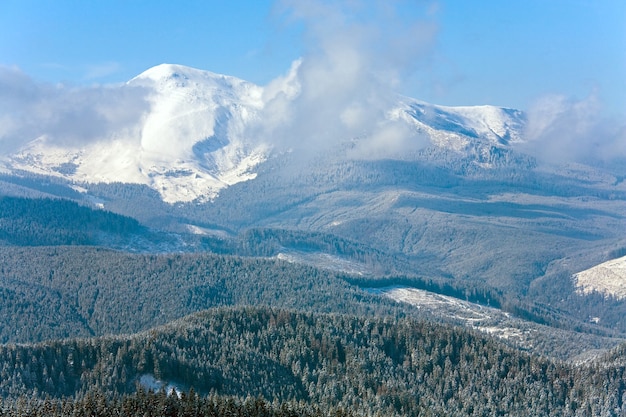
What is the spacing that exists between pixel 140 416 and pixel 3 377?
45.3 meters

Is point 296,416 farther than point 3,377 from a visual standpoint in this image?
No

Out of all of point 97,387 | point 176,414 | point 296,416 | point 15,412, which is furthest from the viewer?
point 97,387

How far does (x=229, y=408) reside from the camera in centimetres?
17488

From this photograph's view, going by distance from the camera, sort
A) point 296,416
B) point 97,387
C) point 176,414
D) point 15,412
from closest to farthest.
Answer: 1. point 15,412
2. point 176,414
3. point 296,416
4. point 97,387

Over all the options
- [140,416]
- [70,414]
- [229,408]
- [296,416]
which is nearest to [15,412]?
[70,414]

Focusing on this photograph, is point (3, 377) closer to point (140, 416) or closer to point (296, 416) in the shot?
point (140, 416)

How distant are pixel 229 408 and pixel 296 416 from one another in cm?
1402

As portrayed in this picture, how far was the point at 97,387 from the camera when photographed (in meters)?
197

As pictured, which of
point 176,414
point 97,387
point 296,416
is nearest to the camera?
point 176,414

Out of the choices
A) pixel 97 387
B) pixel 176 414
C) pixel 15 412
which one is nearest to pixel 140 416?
pixel 176 414

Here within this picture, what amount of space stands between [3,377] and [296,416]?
58495 mm

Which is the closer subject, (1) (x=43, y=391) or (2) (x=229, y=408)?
(2) (x=229, y=408)

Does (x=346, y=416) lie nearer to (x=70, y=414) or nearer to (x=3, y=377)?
(x=70, y=414)

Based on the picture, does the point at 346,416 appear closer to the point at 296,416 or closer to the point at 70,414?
the point at 296,416
